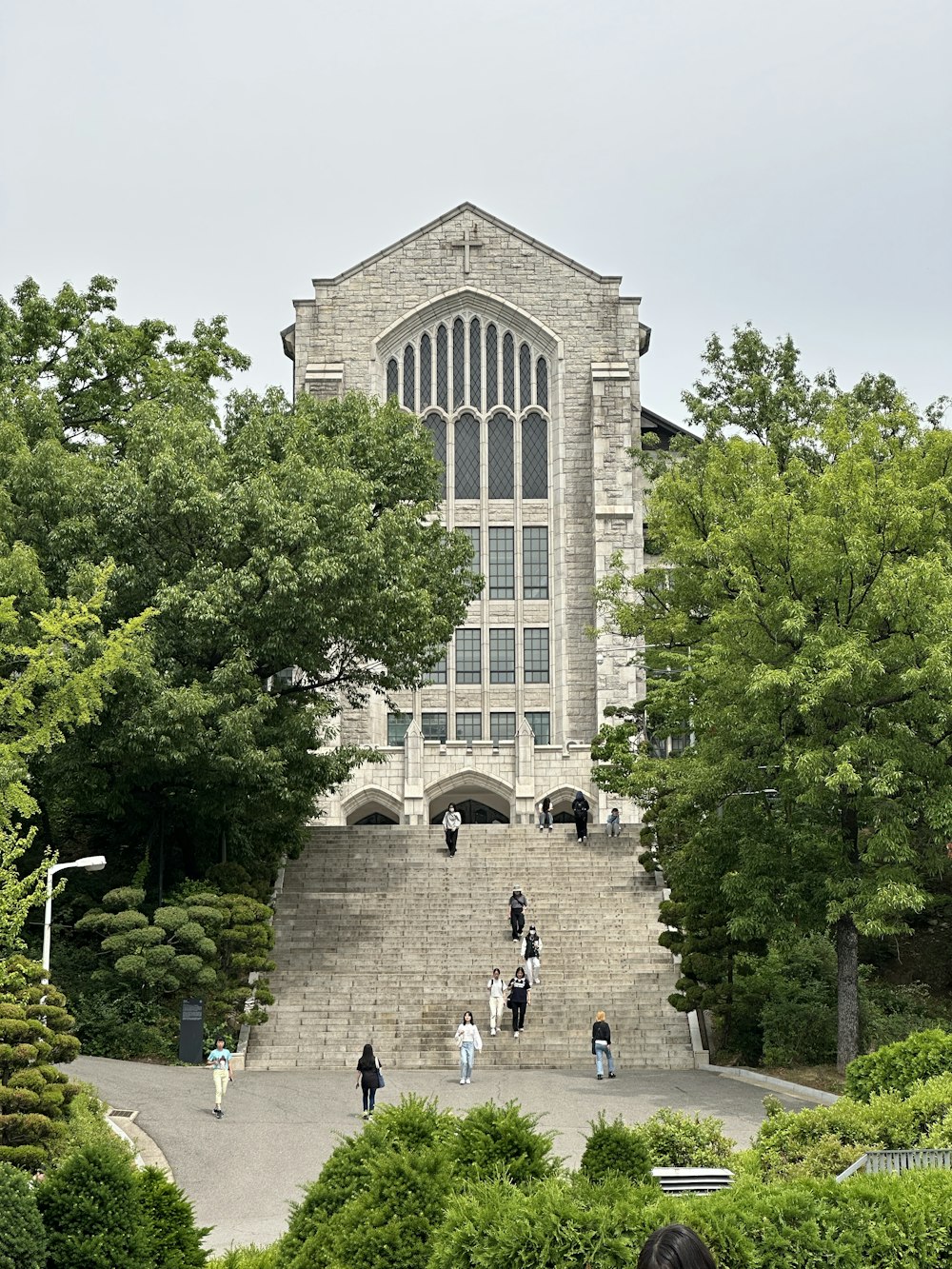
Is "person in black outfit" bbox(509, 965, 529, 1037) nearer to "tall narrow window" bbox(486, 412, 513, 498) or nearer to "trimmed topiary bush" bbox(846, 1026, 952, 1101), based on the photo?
"trimmed topiary bush" bbox(846, 1026, 952, 1101)

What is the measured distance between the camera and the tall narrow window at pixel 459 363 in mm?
49781

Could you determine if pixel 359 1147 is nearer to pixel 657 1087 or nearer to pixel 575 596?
pixel 657 1087

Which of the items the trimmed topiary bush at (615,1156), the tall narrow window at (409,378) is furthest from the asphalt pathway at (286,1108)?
the tall narrow window at (409,378)

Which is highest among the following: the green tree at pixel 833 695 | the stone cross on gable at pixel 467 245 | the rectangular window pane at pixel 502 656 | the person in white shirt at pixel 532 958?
the stone cross on gable at pixel 467 245

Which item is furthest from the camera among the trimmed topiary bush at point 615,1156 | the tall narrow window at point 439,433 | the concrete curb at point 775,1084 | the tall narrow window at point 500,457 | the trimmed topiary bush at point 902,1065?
the tall narrow window at point 500,457

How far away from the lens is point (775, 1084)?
24469 mm

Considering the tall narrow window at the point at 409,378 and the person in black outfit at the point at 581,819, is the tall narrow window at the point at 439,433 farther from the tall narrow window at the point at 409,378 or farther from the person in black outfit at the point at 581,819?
the person in black outfit at the point at 581,819

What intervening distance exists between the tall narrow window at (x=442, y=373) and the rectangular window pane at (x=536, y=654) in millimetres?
7191

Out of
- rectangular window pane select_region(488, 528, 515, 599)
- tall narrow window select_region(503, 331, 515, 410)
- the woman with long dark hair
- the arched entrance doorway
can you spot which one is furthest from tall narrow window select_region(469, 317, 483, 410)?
the woman with long dark hair

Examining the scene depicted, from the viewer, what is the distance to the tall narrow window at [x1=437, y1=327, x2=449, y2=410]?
163 ft

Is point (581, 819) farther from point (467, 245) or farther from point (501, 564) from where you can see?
point (467, 245)

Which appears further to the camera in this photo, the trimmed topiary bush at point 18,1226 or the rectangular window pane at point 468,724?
the rectangular window pane at point 468,724

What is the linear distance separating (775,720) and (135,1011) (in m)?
11.5

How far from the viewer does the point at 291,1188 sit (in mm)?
17938
